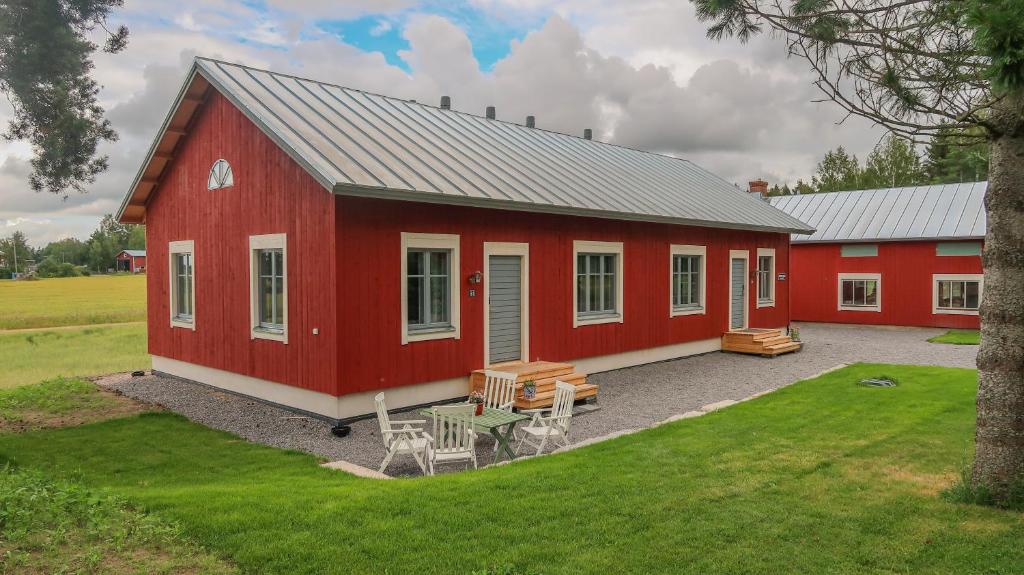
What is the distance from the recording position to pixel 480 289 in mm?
11734

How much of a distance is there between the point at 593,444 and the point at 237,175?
780 cm

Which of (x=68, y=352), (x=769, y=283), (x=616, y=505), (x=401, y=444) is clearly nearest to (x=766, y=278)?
(x=769, y=283)

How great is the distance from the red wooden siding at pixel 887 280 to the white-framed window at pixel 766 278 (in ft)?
20.5

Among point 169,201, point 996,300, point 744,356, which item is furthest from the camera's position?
point 744,356

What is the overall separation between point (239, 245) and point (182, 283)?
302cm

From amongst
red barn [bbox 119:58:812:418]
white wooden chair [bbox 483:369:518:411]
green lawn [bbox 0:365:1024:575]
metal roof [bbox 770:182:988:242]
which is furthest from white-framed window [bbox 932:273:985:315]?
white wooden chair [bbox 483:369:518:411]

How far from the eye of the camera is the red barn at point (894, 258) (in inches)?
873

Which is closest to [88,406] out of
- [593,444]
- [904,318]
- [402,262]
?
[402,262]

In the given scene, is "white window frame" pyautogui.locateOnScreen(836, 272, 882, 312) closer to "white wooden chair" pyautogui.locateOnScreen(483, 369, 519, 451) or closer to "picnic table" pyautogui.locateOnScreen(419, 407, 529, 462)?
"white wooden chair" pyautogui.locateOnScreen(483, 369, 519, 451)

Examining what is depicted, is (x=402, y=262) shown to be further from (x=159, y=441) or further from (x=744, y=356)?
(x=744, y=356)

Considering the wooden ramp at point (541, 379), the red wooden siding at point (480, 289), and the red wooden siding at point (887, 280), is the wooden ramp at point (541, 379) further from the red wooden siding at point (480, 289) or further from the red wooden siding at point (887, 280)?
the red wooden siding at point (887, 280)

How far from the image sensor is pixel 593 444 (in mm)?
8234

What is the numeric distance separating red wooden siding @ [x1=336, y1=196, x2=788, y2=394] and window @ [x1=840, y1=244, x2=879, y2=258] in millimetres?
7641

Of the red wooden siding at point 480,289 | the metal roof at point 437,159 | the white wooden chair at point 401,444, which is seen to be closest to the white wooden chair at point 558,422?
the white wooden chair at point 401,444
